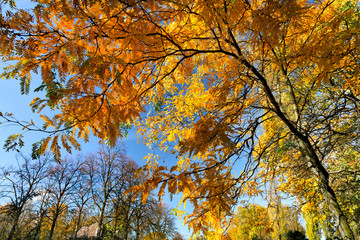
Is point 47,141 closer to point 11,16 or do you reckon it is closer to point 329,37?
point 11,16

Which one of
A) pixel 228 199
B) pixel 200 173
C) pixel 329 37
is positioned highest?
pixel 329 37

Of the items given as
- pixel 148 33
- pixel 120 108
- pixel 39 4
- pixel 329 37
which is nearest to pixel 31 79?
pixel 39 4

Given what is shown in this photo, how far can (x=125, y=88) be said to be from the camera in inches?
66.1

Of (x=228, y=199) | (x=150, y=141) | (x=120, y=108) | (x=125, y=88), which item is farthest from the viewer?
(x=150, y=141)

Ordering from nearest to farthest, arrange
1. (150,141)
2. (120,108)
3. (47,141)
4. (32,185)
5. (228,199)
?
(47,141) < (120,108) < (228,199) < (150,141) < (32,185)

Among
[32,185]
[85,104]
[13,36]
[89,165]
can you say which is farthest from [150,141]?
[32,185]

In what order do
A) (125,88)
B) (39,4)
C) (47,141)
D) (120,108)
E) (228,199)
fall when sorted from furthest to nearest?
(228,199) → (120,108) → (125,88) → (47,141) → (39,4)

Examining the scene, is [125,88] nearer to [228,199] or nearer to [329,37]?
[228,199]

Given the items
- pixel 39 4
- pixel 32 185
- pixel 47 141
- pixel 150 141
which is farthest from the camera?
pixel 32 185

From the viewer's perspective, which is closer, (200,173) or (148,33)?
(148,33)

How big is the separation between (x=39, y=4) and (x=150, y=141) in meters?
2.88

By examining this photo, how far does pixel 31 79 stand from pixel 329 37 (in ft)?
9.18

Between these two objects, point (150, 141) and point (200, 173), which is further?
point (150, 141)

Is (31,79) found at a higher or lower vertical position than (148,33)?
lower
